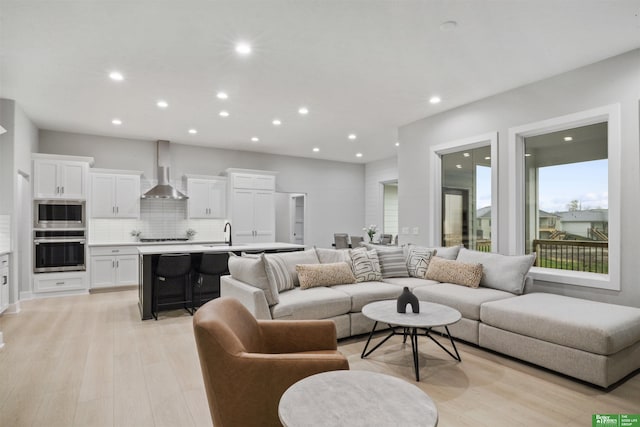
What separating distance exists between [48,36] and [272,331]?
3310 mm

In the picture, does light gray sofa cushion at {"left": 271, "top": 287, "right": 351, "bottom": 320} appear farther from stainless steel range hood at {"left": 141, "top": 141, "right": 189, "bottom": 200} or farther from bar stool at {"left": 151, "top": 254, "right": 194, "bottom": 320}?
stainless steel range hood at {"left": 141, "top": 141, "right": 189, "bottom": 200}

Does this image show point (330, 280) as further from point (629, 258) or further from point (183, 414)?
point (629, 258)

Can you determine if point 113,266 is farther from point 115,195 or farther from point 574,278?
point 574,278

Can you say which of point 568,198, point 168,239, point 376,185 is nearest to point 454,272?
point 568,198

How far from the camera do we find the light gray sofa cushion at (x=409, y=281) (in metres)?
4.25

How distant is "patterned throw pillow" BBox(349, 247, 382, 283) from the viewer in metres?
4.39

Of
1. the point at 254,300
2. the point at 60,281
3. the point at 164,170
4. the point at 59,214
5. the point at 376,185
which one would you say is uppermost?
the point at 164,170

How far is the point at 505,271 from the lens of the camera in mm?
3912

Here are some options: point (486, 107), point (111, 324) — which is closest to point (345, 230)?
point (486, 107)

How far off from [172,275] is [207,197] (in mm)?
3131

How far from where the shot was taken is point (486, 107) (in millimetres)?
4824

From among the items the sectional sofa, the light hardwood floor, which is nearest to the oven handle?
the light hardwood floor

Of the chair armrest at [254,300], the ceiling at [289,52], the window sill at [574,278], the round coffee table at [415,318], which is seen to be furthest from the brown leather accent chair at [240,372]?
the window sill at [574,278]

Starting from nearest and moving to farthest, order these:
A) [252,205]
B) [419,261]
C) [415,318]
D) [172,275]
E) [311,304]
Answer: [415,318]
[311,304]
[172,275]
[419,261]
[252,205]
